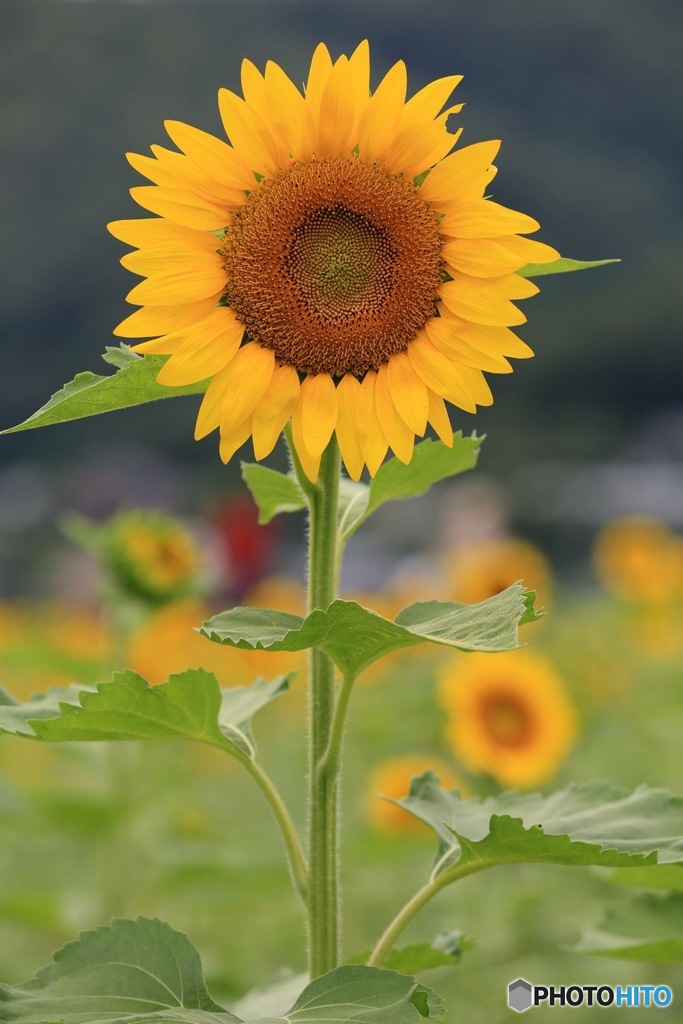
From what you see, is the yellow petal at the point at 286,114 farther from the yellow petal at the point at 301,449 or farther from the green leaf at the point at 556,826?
the green leaf at the point at 556,826

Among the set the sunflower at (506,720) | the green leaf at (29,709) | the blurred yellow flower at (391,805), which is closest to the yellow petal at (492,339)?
the green leaf at (29,709)

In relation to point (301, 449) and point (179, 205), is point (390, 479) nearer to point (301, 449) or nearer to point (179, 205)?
point (301, 449)

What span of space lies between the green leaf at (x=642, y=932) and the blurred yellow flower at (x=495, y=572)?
149 cm

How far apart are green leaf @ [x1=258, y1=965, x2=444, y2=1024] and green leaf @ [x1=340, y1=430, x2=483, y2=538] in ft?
1.04

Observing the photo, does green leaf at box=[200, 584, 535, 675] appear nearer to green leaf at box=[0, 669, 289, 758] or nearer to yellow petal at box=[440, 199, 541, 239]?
green leaf at box=[0, 669, 289, 758]

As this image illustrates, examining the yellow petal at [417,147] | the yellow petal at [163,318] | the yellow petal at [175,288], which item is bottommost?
the yellow petal at [163,318]

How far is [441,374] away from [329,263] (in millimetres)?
111

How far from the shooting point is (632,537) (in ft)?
11.0

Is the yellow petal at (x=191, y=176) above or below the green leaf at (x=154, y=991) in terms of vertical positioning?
above

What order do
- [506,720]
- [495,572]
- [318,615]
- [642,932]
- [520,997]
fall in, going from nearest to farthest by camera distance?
[318,615], [642,932], [520,997], [506,720], [495,572]

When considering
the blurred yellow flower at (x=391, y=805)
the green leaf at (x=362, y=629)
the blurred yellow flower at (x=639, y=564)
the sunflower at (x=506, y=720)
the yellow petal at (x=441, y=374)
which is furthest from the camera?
the blurred yellow flower at (x=639, y=564)

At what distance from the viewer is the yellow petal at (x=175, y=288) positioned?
2.40 feet

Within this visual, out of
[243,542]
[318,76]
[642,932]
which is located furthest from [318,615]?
[243,542]

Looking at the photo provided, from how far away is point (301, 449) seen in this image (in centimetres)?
75
